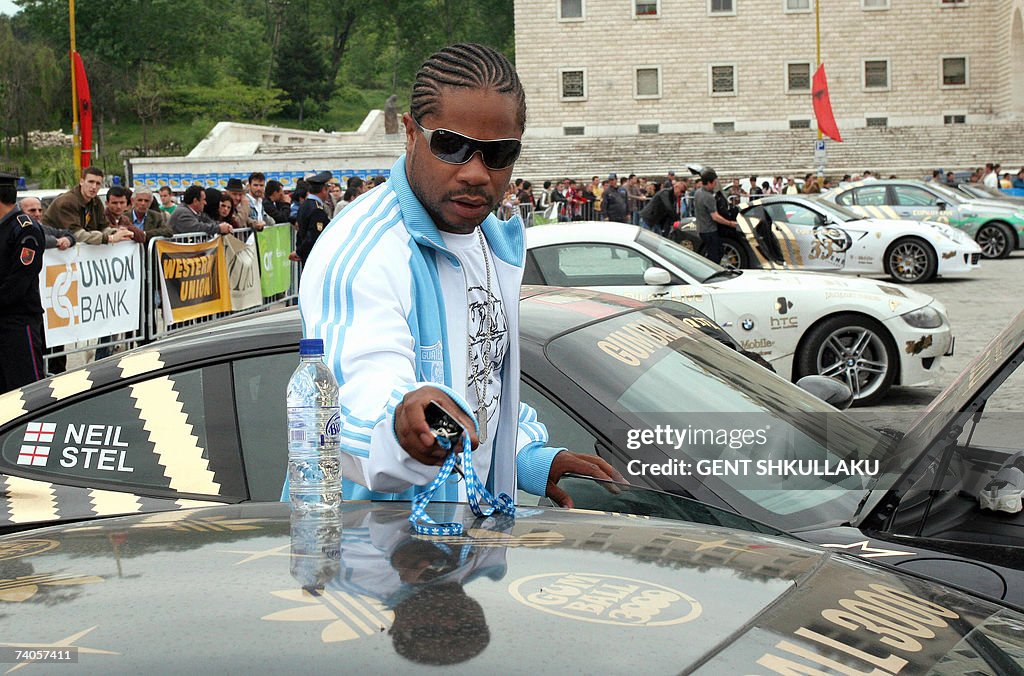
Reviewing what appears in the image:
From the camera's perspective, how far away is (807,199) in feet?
58.0

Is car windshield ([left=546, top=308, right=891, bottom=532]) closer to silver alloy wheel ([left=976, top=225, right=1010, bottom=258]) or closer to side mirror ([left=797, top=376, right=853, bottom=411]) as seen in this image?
side mirror ([left=797, top=376, right=853, bottom=411])

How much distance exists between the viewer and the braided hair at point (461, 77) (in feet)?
7.38

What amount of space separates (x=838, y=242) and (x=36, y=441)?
15359mm

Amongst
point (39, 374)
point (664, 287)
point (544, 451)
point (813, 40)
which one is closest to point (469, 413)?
A: point (544, 451)

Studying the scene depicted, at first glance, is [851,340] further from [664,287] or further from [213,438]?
[213,438]

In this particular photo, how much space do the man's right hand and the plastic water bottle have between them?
147 mm

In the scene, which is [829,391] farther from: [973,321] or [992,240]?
[992,240]

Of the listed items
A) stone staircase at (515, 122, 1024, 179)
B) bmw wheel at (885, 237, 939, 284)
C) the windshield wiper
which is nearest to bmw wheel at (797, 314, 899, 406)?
the windshield wiper

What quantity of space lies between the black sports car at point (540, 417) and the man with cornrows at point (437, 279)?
89 centimetres

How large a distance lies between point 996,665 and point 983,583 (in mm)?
1113

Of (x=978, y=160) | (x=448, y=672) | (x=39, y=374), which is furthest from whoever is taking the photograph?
(x=978, y=160)

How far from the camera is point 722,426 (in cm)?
354

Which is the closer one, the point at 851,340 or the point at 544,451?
the point at 544,451

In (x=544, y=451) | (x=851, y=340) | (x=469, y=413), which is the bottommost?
(x=851, y=340)
